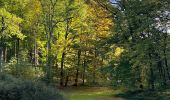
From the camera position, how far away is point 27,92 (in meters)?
13.7

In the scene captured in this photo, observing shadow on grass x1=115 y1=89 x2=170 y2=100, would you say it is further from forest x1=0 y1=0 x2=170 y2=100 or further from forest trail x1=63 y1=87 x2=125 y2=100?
forest trail x1=63 y1=87 x2=125 y2=100

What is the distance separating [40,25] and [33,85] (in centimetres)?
3331

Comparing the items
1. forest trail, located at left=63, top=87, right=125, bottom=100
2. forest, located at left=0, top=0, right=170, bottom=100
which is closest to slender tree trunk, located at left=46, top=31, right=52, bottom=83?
forest, located at left=0, top=0, right=170, bottom=100

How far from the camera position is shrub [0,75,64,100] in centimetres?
1352

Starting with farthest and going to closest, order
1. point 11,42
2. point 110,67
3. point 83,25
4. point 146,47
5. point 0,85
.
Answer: point 11,42, point 83,25, point 110,67, point 146,47, point 0,85

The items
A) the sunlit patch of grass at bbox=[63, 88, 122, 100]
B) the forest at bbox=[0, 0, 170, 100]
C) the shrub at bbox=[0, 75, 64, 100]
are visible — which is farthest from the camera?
the sunlit patch of grass at bbox=[63, 88, 122, 100]

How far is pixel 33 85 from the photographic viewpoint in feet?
45.7

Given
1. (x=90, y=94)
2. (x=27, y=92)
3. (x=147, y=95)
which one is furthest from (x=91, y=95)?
(x=27, y=92)

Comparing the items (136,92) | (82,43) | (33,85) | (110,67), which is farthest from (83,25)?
(33,85)

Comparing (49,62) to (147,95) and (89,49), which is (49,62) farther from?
(147,95)

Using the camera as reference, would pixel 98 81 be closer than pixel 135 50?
No

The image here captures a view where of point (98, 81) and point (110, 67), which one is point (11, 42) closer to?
point (98, 81)

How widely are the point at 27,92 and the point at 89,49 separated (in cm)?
2960

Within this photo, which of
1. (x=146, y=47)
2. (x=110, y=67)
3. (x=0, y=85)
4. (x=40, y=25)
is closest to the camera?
(x=0, y=85)
